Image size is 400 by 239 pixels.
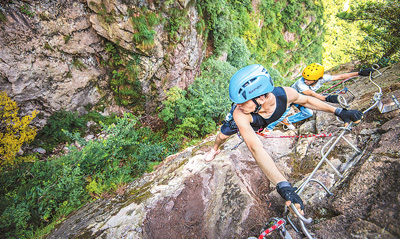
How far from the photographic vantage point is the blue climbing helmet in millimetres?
2348

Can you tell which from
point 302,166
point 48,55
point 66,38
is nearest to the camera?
point 302,166

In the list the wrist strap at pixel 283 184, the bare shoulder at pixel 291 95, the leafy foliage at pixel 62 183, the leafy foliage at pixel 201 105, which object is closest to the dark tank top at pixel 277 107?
the bare shoulder at pixel 291 95

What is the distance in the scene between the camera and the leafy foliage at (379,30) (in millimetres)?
4395

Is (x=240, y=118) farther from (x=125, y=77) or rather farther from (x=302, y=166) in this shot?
(x=125, y=77)

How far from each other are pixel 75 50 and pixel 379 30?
10870 millimetres

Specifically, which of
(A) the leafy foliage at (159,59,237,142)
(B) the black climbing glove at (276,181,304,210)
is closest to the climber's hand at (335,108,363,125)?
(B) the black climbing glove at (276,181,304,210)

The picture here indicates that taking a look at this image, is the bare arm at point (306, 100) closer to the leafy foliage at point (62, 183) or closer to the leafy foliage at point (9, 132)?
the leafy foliage at point (62, 183)

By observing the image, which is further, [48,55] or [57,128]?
[57,128]

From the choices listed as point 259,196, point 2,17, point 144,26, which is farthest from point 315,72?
point 2,17

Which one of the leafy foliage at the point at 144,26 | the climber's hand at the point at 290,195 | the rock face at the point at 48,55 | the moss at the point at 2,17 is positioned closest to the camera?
the climber's hand at the point at 290,195

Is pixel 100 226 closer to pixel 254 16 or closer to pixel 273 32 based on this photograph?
pixel 254 16

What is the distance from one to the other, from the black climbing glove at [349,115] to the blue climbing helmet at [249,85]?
1209mm

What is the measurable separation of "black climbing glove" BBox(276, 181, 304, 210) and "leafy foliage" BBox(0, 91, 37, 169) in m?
7.65

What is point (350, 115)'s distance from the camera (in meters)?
2.46
